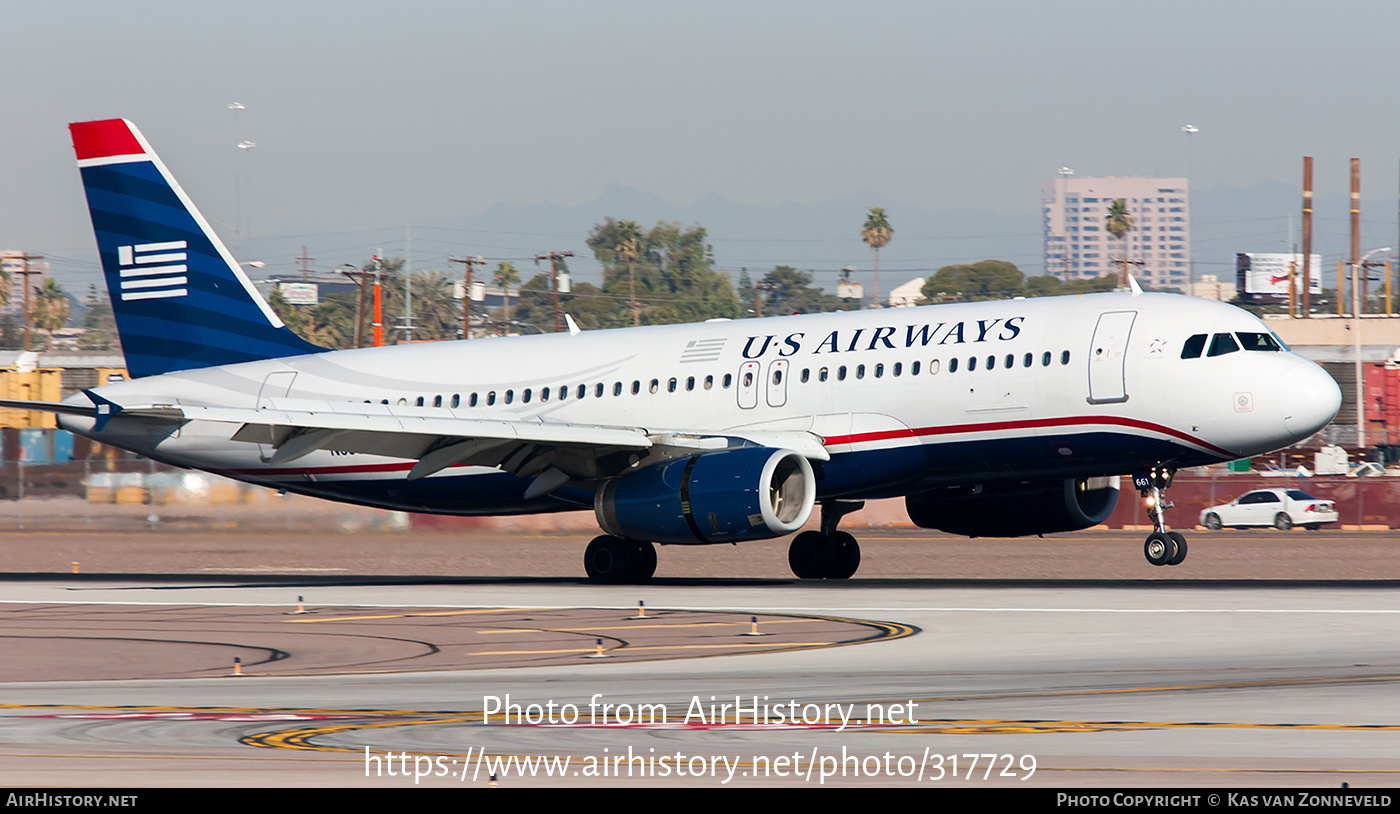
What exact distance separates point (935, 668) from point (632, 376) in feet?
50.7

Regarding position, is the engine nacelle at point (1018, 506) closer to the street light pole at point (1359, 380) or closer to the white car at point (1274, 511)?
the white car at point (1274, 511)

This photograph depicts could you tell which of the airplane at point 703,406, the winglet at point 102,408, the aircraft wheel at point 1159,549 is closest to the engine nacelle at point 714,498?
the airplane at point 703,406

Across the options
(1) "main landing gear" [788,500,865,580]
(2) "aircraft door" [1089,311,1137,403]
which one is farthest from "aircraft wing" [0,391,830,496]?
(2) "aircraft door" [1089,311,1137,403]

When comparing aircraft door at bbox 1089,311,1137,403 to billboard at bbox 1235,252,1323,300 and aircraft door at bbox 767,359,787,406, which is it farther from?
billboard at bbox 1235,252,1323,300

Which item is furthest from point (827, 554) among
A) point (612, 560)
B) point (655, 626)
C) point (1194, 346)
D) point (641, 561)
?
point (655, 626)

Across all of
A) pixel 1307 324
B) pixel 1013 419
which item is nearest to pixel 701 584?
pixel 1013 419

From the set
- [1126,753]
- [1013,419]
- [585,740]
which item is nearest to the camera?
[1126,753]

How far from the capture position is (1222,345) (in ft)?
91.0

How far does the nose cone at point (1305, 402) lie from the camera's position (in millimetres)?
27031

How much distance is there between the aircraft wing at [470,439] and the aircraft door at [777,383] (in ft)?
2.45

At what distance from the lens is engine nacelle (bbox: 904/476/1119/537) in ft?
102

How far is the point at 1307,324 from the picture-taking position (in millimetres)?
108000

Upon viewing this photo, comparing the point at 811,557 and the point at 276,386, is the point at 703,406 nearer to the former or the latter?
the point at 811,557
